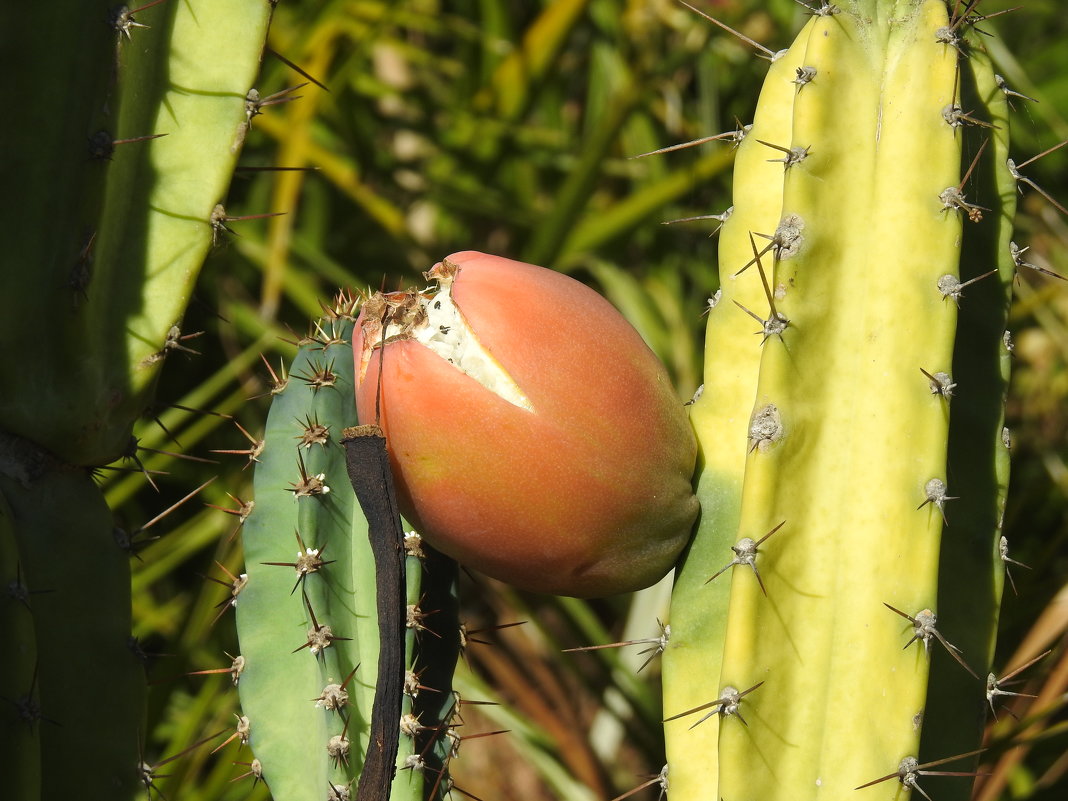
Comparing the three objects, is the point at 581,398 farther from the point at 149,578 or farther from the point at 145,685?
the point at 149,578

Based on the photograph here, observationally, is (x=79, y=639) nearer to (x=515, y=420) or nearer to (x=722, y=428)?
(x=515, y=420)

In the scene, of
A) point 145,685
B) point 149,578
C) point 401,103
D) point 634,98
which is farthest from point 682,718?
point 401,103

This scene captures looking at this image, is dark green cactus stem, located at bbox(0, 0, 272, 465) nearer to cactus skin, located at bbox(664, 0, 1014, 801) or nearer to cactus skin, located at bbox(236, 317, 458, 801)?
cactus skin, located at bbox(236, 317, 458, 801)

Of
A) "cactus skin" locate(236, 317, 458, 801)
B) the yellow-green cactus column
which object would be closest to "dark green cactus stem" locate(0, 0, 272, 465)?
"cactus skin" locate(236, 317, 458, 801)

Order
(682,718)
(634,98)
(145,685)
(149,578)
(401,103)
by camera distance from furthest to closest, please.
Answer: (401,103) < (634,98) < (149,578) < (145,685) < (682,718)

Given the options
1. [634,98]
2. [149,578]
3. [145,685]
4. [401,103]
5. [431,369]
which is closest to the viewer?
[431,369]

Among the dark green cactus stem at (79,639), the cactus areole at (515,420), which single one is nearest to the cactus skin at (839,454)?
the cactus areole at (515,420)
